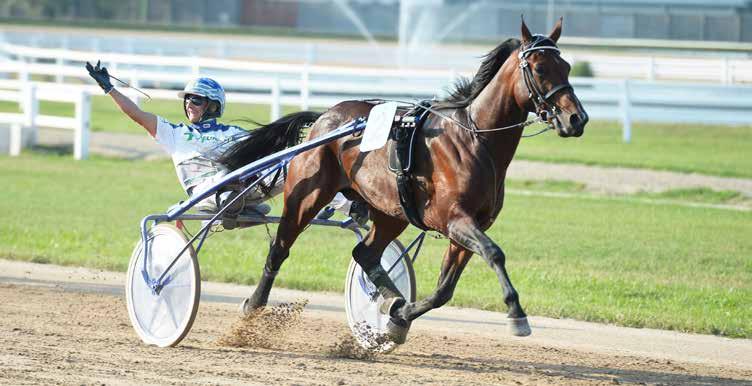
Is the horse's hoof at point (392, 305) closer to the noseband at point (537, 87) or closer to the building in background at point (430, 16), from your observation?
the noseband at point (537, 87)

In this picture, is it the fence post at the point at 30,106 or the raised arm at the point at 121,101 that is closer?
the raised arm at the point at 121,101

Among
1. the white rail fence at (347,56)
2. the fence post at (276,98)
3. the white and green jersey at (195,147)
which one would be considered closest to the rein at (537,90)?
the white and green jersey at (195,147)

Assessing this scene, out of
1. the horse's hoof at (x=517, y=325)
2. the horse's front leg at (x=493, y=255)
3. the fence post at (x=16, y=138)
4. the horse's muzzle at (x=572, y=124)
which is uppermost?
the horse's muzzle at (x=572, y=124)

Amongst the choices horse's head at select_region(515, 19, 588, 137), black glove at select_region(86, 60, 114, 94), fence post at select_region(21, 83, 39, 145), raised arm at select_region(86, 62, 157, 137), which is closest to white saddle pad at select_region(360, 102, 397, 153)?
horse's head at select_region(515, 19, 588, 137)

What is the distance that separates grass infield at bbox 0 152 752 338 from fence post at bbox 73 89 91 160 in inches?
83.5

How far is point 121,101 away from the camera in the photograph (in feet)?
22.8

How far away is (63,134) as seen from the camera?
2011cm

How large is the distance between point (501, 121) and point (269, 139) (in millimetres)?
1745

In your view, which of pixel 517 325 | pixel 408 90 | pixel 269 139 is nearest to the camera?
pixel 517 325

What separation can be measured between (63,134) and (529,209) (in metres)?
9.58

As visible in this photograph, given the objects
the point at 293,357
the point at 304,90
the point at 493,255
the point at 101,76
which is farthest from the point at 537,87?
the point at 304,90

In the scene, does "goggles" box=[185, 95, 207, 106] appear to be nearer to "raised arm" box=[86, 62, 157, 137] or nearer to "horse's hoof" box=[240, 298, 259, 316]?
"raised arm" box=[86, 62, 157, 137]

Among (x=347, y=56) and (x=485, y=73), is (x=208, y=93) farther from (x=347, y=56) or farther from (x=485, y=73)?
(x=347, y=56)

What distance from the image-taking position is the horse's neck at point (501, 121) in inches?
236
